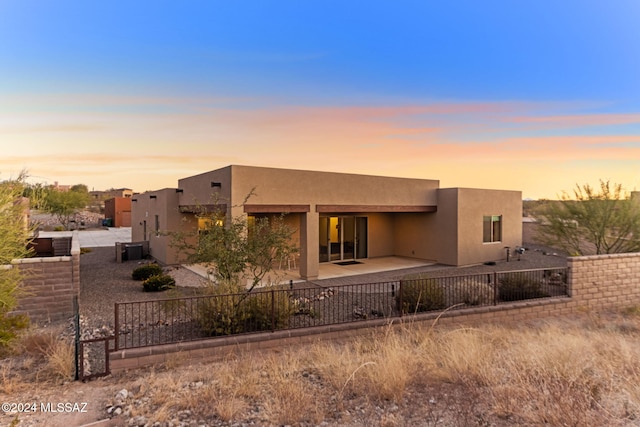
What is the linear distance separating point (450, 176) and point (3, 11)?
23.7 meters

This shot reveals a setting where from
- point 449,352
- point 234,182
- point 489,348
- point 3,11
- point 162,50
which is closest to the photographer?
point 449,352

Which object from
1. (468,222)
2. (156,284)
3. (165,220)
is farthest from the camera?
(468,222)

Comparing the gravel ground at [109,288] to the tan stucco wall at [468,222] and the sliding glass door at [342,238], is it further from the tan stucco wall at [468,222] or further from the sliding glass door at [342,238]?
the tan stucco wall at [468,222]

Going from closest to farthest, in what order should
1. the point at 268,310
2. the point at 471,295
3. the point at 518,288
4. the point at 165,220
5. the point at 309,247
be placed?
the point at 268,310
the point at 471,295
the point at 518,288
the point at 309,247
the point at 165,220

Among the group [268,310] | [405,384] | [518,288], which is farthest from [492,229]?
[405,384]

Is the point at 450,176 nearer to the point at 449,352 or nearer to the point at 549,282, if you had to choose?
the point at 549,282

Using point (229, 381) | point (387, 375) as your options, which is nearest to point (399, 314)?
point (387, 375)

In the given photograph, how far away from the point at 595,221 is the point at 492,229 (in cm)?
461

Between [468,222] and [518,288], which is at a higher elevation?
[468,222]

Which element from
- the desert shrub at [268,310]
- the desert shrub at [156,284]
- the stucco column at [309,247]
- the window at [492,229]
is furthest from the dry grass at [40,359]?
the window at [492,229]

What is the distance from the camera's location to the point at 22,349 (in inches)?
267

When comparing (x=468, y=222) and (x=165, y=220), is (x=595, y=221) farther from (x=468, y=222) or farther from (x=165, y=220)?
(x=165, y=220)

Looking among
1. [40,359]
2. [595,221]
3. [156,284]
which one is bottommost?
[40,359]

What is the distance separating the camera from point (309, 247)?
13789mm
